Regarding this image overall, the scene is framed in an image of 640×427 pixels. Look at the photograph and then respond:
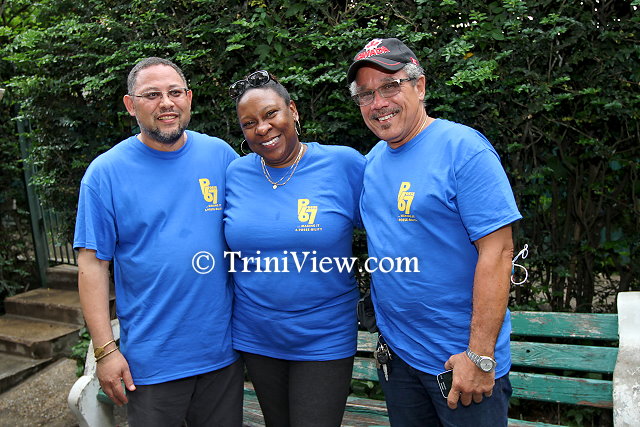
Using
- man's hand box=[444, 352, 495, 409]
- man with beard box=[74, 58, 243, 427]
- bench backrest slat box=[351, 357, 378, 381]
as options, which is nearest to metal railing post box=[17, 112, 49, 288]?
man with beard box=[74, 58, 243, 427]

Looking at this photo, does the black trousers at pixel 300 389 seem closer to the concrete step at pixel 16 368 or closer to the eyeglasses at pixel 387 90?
the eyeglasses at pixel 387 90

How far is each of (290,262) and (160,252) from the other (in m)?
0.55

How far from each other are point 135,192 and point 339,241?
0.89 meters

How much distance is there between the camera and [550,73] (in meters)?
3.14

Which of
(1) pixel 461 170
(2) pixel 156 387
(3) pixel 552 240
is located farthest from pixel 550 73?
(2) pixel 156 387

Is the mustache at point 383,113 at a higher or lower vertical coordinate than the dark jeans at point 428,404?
higher

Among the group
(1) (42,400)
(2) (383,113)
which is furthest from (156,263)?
(1) (42,400)

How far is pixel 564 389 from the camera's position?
8.84 feet

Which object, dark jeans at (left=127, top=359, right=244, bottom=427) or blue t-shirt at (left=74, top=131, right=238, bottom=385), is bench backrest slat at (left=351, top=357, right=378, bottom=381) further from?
blue t-shirt at (left=74, top=131, right=238, bottom=385)

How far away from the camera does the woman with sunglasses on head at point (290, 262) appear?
221 cm

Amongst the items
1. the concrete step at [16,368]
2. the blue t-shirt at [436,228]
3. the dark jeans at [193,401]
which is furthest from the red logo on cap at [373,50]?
the concrete step at [16,368]

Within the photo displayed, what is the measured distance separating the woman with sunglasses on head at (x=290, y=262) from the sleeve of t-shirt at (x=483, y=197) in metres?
0.58

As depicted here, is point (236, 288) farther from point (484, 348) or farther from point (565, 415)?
point (565, 415)

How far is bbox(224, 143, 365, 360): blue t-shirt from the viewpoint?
2203 mm
